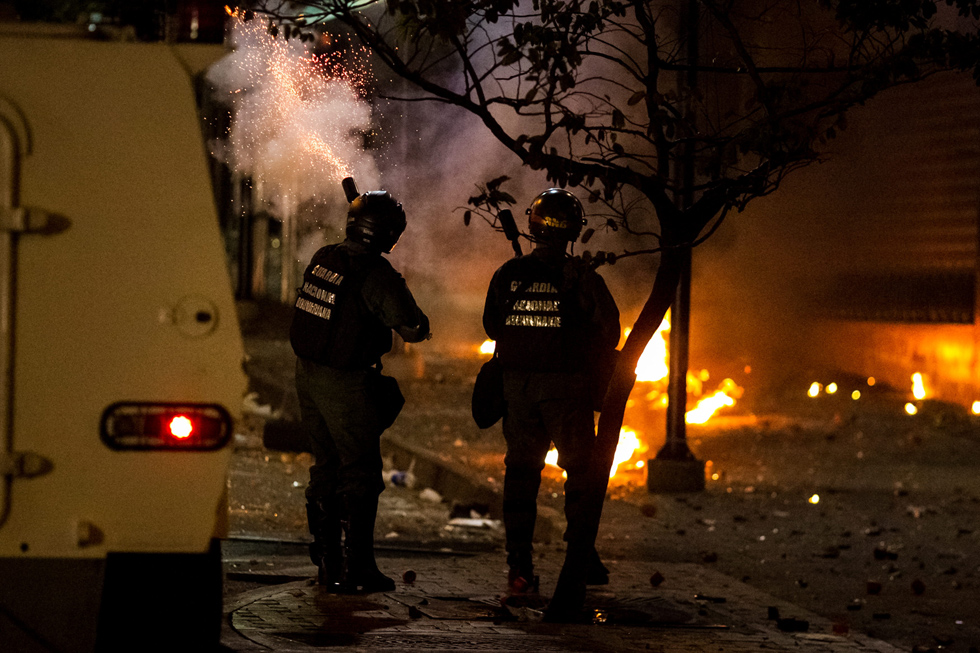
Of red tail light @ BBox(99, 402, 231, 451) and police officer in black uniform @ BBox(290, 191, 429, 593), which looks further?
police officer in black uniform @ BBox(290, 191, 429, 593)

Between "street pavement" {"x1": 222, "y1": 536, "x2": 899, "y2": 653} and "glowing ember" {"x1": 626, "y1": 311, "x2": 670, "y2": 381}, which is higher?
"glowing ember" {"x1": 626, "y1": 311, "x2": 670, "y2": 381}

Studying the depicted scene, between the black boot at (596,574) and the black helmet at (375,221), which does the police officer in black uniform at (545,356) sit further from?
the black helmet at (375,221)

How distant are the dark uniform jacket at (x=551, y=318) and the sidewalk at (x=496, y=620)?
1121mm

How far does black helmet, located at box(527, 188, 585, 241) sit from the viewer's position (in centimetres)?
628

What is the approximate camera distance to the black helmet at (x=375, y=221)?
20.2 feet

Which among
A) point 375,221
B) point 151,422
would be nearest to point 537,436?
point 375,221

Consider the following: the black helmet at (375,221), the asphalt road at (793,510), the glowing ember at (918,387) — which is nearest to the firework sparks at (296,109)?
the asphalt road at (793,510)

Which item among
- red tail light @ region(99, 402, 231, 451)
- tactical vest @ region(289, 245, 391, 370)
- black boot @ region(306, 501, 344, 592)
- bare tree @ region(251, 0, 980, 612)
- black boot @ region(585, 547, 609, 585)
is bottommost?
black boot @ region(585, 547, 609, 585)

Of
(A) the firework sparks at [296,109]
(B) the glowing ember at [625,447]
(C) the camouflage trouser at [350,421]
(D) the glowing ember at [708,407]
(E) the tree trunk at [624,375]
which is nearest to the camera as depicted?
(E) the tree trunk at [624,375]

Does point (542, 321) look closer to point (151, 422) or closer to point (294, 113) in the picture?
point (151, 422)

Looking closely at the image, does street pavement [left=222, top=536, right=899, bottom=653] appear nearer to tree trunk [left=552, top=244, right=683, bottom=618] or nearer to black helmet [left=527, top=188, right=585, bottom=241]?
tree trunk [left=552, top=244, right=683, bottom=618]

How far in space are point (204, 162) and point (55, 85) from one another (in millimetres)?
396

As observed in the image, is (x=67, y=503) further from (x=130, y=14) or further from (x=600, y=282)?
(x=600, y=282)

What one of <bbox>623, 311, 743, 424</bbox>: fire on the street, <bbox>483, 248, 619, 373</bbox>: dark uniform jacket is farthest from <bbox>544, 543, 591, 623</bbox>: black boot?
<bbox>623, 311, 743, 424</bbox>: fire on the street
